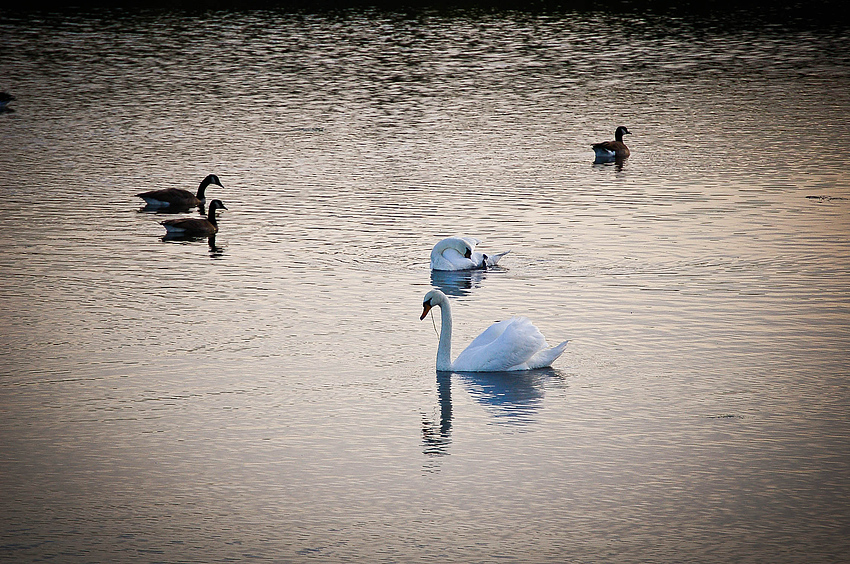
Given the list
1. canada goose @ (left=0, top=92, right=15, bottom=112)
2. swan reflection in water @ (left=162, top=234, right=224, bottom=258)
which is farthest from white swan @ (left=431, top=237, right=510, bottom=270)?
canada goose @ (left=0, top=92, right=15, bottom=112)

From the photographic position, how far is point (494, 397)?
11766 mm

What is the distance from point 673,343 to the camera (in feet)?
43.7

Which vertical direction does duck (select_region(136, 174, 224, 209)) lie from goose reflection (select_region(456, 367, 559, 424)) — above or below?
above

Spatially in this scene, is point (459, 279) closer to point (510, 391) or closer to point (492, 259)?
point (492, 259)

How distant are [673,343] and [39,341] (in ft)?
22.4

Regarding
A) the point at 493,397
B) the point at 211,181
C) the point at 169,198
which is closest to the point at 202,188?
the point at 211,181

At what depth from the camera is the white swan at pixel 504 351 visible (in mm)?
12359

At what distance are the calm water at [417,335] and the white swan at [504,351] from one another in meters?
0.21

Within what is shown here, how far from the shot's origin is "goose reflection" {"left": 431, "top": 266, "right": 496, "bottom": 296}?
16.1 m

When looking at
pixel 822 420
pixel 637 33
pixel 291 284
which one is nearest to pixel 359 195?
pixel 291 284

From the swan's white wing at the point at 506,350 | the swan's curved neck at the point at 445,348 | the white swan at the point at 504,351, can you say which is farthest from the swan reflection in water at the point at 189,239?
the swan's white wing at the point at 506,350

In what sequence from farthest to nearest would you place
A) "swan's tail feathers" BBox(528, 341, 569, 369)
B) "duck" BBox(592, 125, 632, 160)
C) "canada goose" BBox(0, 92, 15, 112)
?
"canada goose" BBox(0, 92, 15, 112) → "duck" BBox(592, 125, 632, 160) → "swan's tail feathers" BBox(528, 341, 569, 369)

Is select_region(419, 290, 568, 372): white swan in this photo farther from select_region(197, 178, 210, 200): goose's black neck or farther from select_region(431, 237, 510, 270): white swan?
select_region(197, 178, 210, 200): goose's black neck

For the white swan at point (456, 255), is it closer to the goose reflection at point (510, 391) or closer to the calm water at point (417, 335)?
the calm water at point (417, 335)
